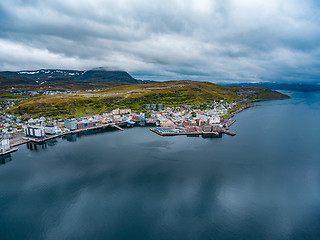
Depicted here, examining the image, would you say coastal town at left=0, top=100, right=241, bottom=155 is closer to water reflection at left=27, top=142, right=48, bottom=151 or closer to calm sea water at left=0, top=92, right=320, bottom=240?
water reflection at left=27, top=142, right=48, bottom=151

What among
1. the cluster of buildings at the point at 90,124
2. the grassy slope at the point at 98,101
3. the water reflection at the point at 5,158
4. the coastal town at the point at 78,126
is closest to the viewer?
the water reflection at the point at 5,158

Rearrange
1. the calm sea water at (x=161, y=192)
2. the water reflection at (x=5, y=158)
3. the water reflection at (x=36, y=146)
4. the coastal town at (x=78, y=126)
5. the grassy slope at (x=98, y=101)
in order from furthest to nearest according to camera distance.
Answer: the grassy slope at (x=98, y=101)
the coastal town at (x=78, y=126)
the water reflection at (x=36, y=146)
the water reflection at (x=5, y=158)
the calm sea water at (x=161, y=192)

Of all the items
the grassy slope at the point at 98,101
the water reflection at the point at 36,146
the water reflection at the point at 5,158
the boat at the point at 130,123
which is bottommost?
the water reflection at the point at 5,158

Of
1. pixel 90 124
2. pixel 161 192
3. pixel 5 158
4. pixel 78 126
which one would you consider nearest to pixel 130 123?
pixel 90 124

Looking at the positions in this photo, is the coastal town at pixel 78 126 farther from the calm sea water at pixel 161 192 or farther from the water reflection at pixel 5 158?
the calm sea water at pixel 161 192

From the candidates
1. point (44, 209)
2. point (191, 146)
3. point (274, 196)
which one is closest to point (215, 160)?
point (191, 146)

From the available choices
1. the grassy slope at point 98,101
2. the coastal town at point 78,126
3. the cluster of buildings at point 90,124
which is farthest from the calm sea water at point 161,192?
the grassy slope at point 98,101

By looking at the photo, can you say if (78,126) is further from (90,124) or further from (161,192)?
(161,192)

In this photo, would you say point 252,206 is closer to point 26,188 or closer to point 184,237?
point 184,237
